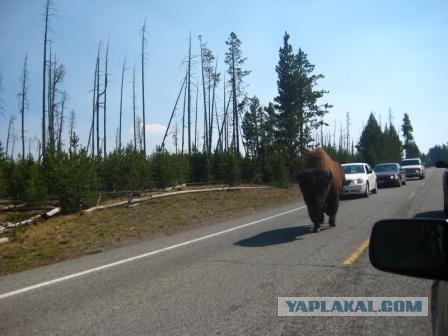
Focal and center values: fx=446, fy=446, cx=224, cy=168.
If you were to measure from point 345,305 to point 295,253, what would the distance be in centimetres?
341

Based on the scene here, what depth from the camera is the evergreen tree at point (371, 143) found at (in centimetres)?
8069

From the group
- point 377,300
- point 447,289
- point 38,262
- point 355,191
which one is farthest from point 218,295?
point 355,191

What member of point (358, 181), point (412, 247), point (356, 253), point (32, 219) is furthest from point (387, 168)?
point (412, 247)

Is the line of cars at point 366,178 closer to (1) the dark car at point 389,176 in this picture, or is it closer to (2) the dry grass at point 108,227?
(1) the dark car at point 389,176

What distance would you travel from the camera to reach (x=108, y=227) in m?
15.4

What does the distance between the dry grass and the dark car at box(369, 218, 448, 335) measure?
885cm

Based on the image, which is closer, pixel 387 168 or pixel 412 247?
pixel 412 247

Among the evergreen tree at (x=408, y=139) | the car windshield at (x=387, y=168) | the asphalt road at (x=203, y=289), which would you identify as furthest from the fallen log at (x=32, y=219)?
the evergreen tree at (x=408, y=139)

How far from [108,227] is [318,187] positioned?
25.0ft

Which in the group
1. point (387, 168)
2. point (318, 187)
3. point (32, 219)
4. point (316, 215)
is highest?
point (387, 168)

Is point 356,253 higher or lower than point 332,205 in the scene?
lower

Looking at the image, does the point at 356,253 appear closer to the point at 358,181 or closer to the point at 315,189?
the point at 315,189

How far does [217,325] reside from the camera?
4969 mm

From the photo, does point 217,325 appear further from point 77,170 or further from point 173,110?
point 173,110
